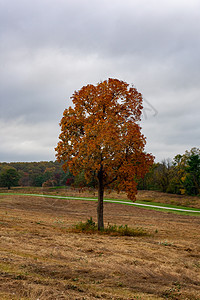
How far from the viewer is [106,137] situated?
40.3ft

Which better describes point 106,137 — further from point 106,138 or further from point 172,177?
point 172,177

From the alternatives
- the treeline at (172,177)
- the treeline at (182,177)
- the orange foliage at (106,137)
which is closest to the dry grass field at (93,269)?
the orange foliage at (106,137)

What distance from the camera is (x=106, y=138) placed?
40.3ft

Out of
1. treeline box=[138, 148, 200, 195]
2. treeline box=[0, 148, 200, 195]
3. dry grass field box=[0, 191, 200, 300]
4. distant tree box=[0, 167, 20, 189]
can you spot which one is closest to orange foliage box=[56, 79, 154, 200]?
dry grass field box=[0, 191, 200, 300]

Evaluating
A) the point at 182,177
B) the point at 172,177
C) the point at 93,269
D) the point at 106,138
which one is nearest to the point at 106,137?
the point at 106,138

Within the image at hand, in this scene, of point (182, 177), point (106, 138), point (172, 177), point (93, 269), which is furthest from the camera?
point (172, 177)

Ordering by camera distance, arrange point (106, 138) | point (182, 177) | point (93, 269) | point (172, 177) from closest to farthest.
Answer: point (93, 269), point (106, 138), point (182, 177), point (172, 177)

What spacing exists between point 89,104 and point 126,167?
12.7ft

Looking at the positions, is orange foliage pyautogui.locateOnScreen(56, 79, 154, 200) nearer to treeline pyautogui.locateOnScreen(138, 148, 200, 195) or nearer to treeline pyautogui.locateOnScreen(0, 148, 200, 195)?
treeline pyautogui.locateOnScreen(0, 148, 200, 195)

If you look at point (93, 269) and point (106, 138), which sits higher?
point (106, 138)

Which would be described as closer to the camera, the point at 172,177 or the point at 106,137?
the point at 106,137

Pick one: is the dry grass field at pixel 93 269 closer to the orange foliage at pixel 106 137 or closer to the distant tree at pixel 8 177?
the orange foliage at pixel 106 137

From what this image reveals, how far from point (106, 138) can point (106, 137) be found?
0.05 metres

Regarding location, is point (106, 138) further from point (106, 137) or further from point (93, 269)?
point (93, 269)
